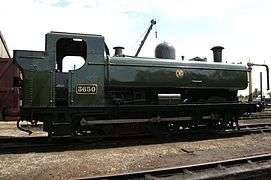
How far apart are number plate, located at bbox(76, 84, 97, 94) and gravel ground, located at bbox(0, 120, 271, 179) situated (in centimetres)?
172

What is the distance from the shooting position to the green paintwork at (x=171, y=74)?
1155 centimetres

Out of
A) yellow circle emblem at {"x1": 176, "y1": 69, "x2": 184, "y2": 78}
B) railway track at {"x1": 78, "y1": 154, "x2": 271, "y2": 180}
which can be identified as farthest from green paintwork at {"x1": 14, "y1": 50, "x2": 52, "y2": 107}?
yellow circle emblem at {"x1": 176, "y1": 69, "x2": 184, "y2": 78}

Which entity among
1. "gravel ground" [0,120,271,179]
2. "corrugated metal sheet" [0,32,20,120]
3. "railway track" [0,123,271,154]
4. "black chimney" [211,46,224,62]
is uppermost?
"black chimney" [211,46,224,62]

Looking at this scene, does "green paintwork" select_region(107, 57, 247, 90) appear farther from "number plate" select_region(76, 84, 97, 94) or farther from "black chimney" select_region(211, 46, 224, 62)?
"black chimney" select_region(211, 46, 224, 62)

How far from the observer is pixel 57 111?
1059 cm

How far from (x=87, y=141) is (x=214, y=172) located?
472 cm

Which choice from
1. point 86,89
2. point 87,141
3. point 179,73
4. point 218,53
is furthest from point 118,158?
point 218,53

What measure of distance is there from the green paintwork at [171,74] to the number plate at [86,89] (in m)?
0.55

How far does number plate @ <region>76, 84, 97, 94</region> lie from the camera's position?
10.9 m

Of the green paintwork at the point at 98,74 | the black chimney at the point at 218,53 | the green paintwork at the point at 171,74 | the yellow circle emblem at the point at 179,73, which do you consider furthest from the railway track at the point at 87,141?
the black chimney at the point at 218,53

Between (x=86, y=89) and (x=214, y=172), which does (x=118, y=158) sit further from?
(x=214, y=172)

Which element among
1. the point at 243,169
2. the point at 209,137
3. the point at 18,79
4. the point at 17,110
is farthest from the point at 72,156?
the point at 209,137

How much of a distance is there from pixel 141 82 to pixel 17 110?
3.92 m

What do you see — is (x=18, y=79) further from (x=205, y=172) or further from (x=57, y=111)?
(x=205, y=172)
